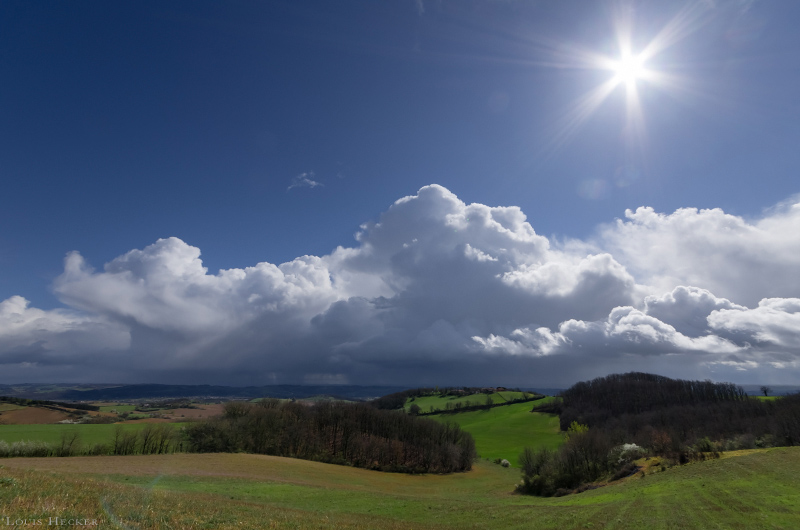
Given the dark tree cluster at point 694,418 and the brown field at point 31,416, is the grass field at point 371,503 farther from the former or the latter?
the brown field at point 31,416

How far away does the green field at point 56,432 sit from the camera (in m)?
76.4

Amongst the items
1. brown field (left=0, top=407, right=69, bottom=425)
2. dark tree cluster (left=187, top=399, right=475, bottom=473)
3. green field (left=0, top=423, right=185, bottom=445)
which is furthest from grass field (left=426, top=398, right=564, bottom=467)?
brown field (left=0, top=407, right=69, bottom=425)

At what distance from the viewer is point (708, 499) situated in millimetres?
28438

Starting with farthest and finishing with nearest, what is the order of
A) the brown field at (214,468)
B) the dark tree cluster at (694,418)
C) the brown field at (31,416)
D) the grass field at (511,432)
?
1. the grass field at (511,432)
2. the brown field at (31,416)
3. the dark tree cluster at (694,418)
4. the brown field at (214,468)

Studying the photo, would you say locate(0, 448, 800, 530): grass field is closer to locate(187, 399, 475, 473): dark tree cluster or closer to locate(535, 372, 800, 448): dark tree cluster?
locate(535, 372, 800, 448): dark tree cluster

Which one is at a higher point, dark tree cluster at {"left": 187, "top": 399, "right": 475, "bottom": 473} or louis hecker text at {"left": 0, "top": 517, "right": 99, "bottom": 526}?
louis hecker text at {"left": 0, "top": 517, "right": 99, "bottom": 526}

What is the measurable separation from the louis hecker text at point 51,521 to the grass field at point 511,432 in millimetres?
125494

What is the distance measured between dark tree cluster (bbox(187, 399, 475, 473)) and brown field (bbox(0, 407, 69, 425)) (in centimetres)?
5892

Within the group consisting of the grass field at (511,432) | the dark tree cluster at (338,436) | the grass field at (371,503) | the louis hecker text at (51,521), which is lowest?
the grass field at (511,432)

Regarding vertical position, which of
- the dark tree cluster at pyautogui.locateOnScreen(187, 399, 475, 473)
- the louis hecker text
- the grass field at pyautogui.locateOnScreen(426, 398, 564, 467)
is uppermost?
the louis hecker text

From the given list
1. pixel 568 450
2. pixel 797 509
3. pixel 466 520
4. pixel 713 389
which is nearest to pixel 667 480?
pixel 797 509

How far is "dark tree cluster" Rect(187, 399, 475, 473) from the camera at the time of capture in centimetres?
8844

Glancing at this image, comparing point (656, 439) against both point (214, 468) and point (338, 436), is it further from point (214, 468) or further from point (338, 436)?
point (338, 436)

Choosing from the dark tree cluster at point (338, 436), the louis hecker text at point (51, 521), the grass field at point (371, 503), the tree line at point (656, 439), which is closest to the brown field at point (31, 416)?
the dark tree cluster at point (338, 436)
